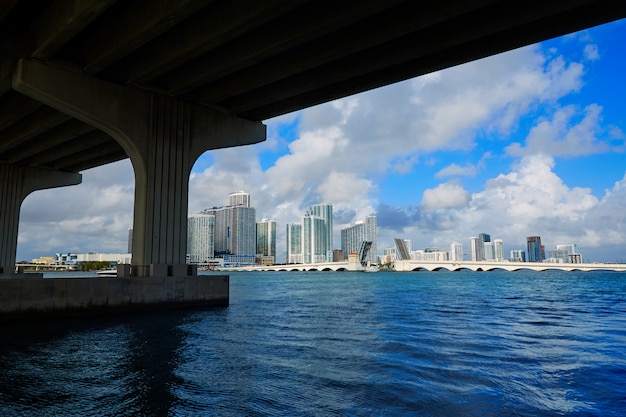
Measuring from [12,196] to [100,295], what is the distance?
24087 millimetres

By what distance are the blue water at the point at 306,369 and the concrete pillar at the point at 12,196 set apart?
23.8m

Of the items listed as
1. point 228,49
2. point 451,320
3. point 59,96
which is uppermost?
point 228,49

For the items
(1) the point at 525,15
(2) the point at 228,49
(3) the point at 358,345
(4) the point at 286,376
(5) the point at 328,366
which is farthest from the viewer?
(2) the point at 228,49

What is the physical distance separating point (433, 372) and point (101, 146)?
30412 mm

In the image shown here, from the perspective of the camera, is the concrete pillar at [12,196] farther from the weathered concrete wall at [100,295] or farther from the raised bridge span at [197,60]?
the weathered concrete wall at [100,295]

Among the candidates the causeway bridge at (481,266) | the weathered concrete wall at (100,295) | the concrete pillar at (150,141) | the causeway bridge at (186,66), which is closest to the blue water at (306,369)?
the weathered concrete wall at (100,295)

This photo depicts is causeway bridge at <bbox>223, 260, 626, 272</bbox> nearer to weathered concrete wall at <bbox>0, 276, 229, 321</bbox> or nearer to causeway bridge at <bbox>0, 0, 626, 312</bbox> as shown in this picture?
causeway bridge at <bbox>0, 0, 626, 312</bbox>

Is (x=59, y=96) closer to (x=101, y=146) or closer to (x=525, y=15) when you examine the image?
(x=101, y=146)

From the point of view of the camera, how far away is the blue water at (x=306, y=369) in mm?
7719

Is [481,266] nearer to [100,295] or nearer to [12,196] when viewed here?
[12,196]

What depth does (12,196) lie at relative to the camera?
3762cm

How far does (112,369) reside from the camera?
10.4m

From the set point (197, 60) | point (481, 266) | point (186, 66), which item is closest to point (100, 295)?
point (186, 66)

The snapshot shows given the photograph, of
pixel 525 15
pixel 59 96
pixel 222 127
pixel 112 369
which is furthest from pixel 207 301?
pixel 525 15
